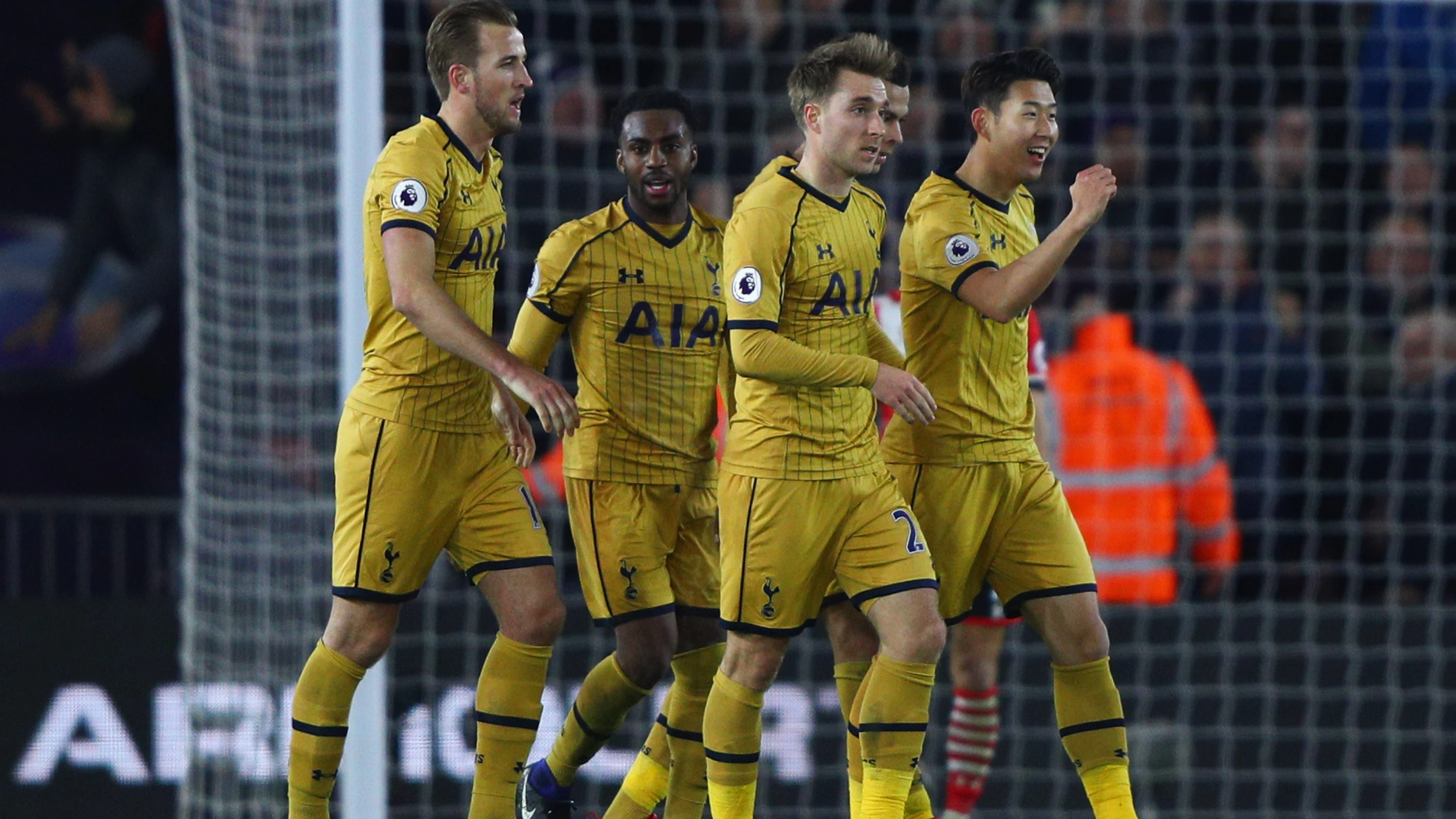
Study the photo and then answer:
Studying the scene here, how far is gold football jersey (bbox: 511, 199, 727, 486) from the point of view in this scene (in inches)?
209

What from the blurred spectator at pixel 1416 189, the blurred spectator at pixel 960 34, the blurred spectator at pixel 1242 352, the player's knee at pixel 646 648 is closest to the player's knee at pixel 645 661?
the player's knee at pixel 646 648

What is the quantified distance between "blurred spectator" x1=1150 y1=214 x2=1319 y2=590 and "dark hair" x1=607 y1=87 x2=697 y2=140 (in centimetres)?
380

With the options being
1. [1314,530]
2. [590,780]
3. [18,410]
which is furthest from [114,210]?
[1314,530]

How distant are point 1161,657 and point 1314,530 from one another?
901 millimetres

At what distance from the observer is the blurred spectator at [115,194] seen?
31.0 feet

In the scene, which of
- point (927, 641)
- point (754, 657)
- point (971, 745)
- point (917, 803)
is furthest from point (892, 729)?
point (971, 745)

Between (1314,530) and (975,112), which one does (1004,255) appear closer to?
(975,112)

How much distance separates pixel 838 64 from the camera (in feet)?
16.1

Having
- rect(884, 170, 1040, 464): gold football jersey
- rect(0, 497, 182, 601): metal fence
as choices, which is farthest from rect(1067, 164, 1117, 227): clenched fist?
rect(0, 497, 182, 601): metal fence

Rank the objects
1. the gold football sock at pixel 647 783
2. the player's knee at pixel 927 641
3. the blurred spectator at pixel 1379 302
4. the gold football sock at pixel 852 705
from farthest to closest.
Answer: the blurred spectator at pixel 1379 302, the gold football sock at pixel 647 783, the gold football sock at pixel 852 705, the player's knee at pixel 927 641

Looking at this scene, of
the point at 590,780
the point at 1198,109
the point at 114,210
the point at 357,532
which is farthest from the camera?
the point at 114,210

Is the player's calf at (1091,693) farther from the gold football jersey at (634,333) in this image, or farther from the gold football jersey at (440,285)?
the gold football jersey at (440,285)

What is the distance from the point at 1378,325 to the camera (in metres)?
8.78

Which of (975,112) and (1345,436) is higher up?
(975,112)
